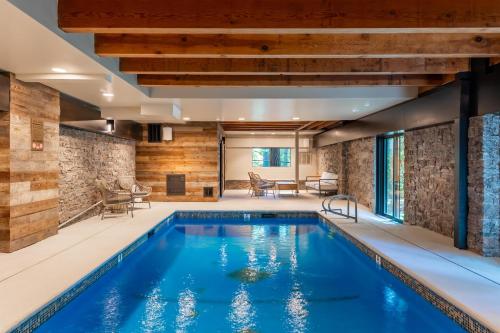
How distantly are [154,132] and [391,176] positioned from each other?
21.9 feet

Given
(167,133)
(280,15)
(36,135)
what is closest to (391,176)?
(280,15)

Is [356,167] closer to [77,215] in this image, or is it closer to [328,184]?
[328,184]

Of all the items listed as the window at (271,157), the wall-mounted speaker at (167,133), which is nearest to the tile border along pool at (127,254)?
the wall-mounted speaker at (167,133)

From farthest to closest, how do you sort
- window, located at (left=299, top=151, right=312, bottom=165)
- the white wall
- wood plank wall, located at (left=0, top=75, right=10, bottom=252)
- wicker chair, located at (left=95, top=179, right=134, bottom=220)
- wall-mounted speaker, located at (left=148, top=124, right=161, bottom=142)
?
window, located at (left=299, top=151, right=312, bottom=165)
the white wall
wall-mounted speaker, located at (left=148, top=124, right=161, bottom=142)
wicker chair, located at (left=95, top=179, right=134, bottom=220)
wood plank wall, located at (left=0, top=75, right=10, bottom=252)

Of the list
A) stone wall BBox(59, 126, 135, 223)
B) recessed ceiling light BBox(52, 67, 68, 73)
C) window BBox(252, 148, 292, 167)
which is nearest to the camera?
recessed ceiling light BBox(52, 67, 68, 73)

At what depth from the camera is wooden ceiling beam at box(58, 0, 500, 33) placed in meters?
3.10

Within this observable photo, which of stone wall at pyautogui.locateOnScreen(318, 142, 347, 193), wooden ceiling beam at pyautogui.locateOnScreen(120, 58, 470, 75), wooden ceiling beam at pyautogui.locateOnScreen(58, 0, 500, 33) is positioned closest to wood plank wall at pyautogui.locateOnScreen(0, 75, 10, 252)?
wooden ceiling beam at pyautogui.locateOnScreen(120, 58, 470, 75)

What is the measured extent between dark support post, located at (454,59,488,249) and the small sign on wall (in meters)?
5.87

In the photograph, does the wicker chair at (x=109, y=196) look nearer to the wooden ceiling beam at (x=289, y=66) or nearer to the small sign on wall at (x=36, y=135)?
the small sign on wall at (x=36, y=135)

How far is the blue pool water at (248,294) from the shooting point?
3.30 meters

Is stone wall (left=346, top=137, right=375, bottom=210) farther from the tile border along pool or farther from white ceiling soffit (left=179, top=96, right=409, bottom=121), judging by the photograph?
the tile border along pool

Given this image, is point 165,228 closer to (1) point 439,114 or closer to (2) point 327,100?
(2) point 327,100

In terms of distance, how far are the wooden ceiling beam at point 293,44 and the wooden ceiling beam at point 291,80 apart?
1.62 meters

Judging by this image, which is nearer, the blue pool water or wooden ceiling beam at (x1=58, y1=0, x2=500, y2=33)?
wooden ceiling beam at (x1=58, y1=0, x2=500, y2=33)
